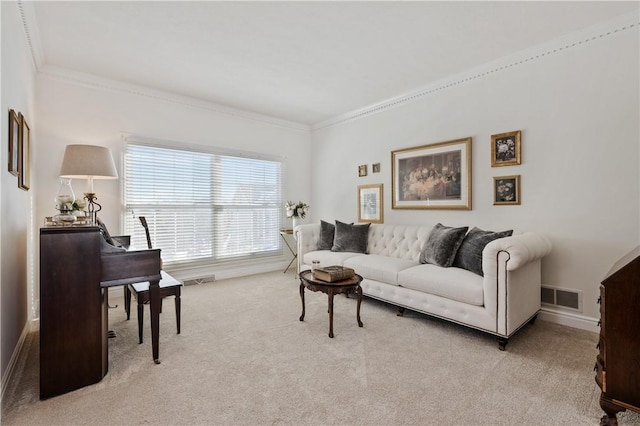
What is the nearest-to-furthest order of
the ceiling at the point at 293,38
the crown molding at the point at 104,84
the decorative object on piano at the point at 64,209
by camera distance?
the decorative object on piano at the point at 64,209
the ceiling at the point at 293,38
the crown molding at the point at 104,84

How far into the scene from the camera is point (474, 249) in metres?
2.96

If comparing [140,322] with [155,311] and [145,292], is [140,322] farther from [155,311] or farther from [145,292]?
[155,311]

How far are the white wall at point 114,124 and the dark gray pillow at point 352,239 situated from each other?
5.63 feet

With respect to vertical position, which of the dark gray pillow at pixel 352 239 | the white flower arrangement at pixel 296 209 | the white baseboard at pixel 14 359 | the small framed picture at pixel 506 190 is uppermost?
the small framed picture at pixel 506 190

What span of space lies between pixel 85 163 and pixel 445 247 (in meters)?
3.69

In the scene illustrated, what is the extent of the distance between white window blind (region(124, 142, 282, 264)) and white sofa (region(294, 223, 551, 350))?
1922 millimetres

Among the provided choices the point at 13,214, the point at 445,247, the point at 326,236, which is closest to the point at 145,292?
the point at 13,214

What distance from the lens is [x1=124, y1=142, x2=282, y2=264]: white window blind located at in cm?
411

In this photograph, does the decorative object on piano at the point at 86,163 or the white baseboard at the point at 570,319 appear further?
the decorative object on piano at the point at 86,163

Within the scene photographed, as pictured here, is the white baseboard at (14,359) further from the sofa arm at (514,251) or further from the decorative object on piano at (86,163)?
the sofa arm at (514,251)

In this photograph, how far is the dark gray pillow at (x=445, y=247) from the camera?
3201 mm

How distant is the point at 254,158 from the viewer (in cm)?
517

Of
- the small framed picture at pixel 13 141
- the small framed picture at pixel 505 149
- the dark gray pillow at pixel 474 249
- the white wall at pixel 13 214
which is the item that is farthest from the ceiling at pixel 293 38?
the dark gray pillow at pixel 474 249

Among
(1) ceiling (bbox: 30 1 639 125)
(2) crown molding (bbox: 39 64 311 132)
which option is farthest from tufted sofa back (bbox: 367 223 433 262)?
(2) crown molding (bbox: 39 64 311 132)
